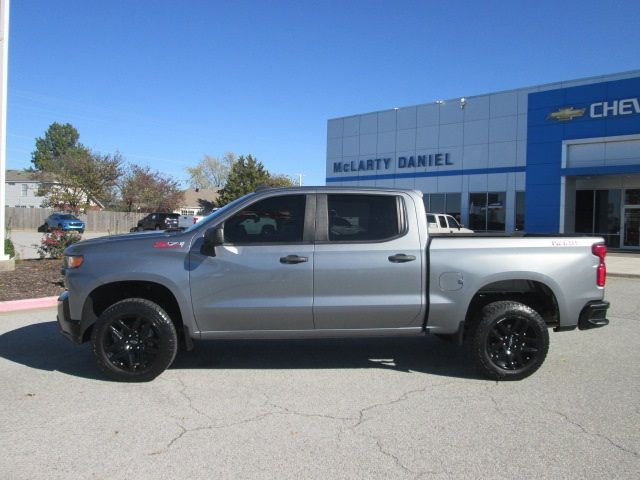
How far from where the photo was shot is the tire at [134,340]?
513 centimetres

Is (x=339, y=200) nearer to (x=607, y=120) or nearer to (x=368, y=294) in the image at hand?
(x=368, y=294)

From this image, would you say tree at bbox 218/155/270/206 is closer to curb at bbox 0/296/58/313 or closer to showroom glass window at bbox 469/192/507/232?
showroom glass window at bbox 469/192/507/232

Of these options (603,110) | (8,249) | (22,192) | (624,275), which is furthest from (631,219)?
(22,192)

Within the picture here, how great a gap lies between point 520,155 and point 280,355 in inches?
1046

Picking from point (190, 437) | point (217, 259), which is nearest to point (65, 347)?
point (217, 259)

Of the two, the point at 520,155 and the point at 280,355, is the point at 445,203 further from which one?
the point at 280,355

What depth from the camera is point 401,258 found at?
17.2 ft

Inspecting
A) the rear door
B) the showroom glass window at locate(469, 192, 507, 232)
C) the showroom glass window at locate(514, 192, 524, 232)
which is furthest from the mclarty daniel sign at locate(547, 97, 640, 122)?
the rear door

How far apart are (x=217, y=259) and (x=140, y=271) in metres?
0.73

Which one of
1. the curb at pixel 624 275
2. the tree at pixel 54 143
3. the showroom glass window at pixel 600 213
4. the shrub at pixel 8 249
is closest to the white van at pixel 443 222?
the curb at pixel 624 275

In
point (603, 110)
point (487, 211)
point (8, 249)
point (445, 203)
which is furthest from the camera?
point (445, 203)

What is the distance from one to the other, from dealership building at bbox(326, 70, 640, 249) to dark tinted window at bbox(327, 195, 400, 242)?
22648mm

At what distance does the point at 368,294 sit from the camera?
524 centimetres

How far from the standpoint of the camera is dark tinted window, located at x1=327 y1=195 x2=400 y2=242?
210 inches
